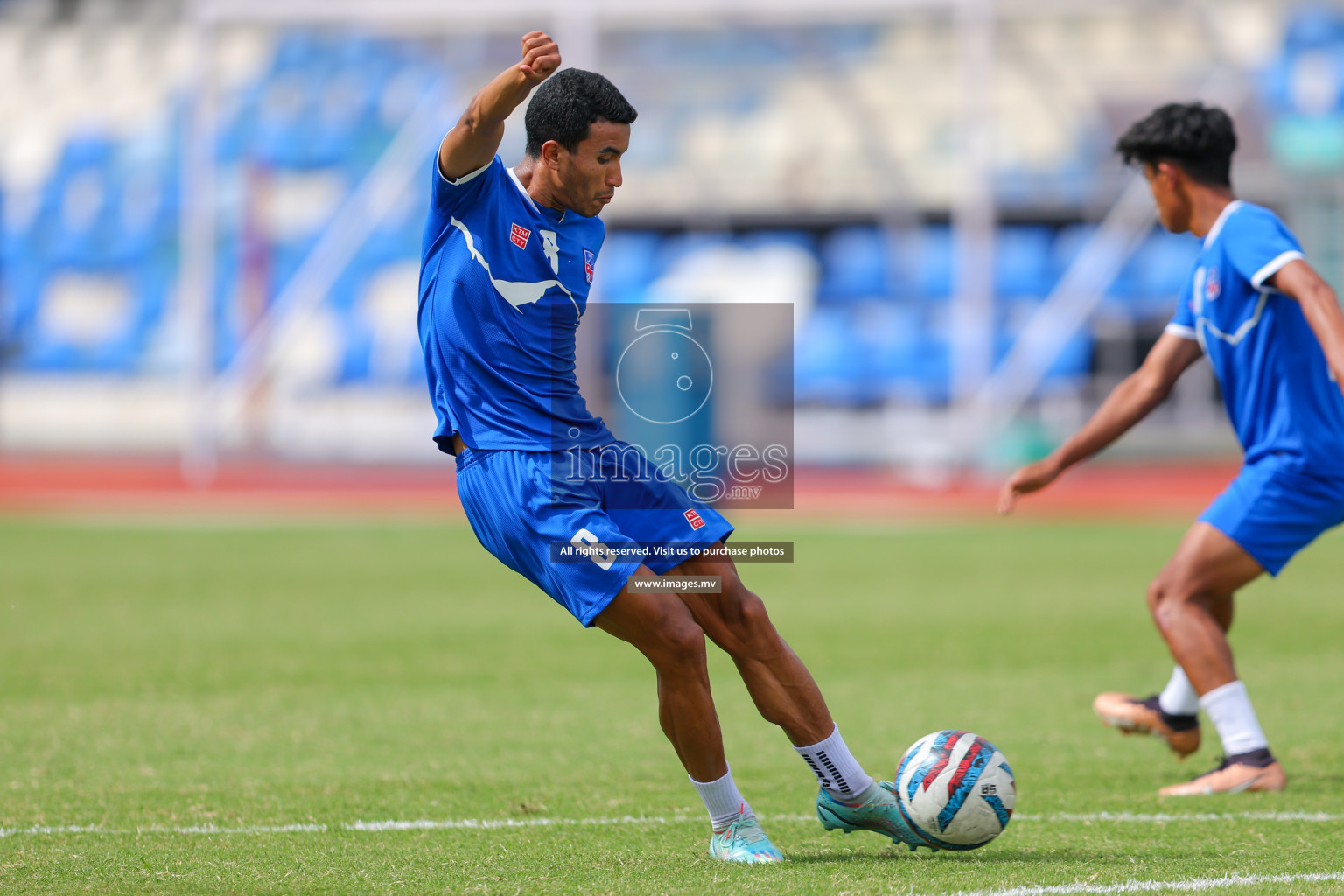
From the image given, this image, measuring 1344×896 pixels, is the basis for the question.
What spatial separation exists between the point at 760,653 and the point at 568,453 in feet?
2.63

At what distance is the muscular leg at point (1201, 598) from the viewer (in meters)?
5.55

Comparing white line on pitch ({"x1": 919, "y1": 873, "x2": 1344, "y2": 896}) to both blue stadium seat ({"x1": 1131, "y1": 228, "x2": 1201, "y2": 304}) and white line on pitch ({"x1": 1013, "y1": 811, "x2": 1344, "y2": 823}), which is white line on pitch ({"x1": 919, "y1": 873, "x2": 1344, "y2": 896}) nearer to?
white line on pitch ({"x1": 1013, "y1": 811, "x2": 1344, "y2": 823})

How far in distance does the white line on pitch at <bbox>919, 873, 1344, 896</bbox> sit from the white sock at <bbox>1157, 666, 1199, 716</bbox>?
1.73m

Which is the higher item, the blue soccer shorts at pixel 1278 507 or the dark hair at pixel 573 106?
the dark hair at pixel 573 106

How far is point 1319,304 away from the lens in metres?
5.00

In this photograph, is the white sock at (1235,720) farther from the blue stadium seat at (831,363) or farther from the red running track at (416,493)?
the blue stadium seat at (831,363)

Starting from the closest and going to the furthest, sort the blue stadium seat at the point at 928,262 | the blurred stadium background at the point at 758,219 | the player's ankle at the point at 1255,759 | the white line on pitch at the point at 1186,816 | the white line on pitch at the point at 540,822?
the white line on pitch at the point at 540,822
the white line on pitch at the point at 1186,816
the player's ankle at the point at 1255,759
the blurred stadium background at the point at 758,219
the blue stadium seat at the point at 928,262

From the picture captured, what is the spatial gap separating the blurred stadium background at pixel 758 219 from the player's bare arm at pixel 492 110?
18.0 meters

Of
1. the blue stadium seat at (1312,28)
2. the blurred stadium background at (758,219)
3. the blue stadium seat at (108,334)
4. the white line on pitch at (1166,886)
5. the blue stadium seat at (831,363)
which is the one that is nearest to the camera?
the white line on pitch at (1166,886)

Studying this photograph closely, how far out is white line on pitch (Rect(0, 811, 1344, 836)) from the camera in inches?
188

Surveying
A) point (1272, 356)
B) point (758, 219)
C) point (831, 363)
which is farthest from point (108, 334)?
point (1272, 356)

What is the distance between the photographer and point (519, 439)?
14.3 ft

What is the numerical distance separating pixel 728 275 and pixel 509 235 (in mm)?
23476

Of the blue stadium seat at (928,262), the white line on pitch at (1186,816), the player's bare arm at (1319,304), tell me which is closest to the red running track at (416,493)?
the blue stadium seat at (928,262)
